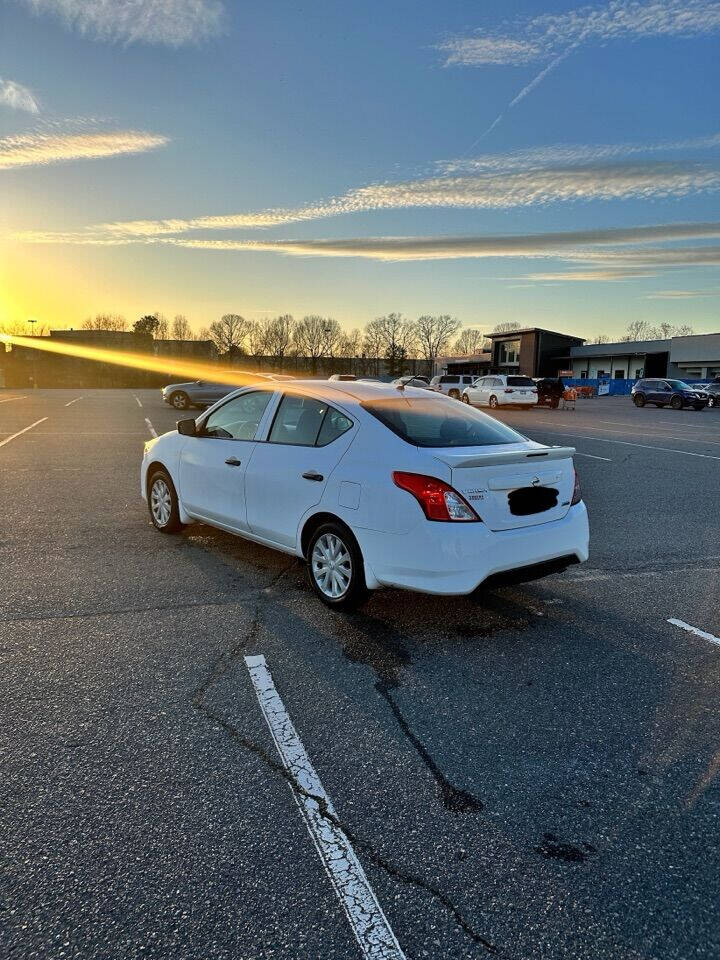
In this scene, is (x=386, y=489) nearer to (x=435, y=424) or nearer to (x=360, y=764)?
(x=435, y=424)

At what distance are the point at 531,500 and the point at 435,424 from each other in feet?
3.06

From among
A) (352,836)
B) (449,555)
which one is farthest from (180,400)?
(352,836)

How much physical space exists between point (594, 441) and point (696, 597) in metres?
12.6

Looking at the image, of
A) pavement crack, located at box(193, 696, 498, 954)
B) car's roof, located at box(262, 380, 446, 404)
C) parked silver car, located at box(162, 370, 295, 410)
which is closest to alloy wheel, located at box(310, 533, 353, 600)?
car's roof, located at box(262, 380, 446, 404)

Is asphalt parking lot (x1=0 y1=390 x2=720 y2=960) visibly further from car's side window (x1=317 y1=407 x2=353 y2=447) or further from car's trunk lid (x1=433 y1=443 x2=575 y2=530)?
car's side window (x1=317 y1=407 x2=353 y2=447)

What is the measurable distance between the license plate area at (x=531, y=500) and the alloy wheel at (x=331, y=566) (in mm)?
1129

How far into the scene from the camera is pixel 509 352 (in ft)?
291

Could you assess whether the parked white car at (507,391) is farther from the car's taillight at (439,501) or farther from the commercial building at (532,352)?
the commercial building at (532,352)

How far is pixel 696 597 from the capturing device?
500 centimetres

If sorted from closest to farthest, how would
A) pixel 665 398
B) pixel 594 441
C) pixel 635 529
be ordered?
pixel 635 529, pixel 594 441, pixel 665 398

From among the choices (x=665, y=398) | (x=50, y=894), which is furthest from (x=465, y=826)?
(x=665, y=398)

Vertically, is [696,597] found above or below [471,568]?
below

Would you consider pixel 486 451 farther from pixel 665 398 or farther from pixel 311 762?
pixel 665 398

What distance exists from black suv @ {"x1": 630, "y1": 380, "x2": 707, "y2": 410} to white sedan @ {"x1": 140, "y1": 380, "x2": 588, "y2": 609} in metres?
35.0
